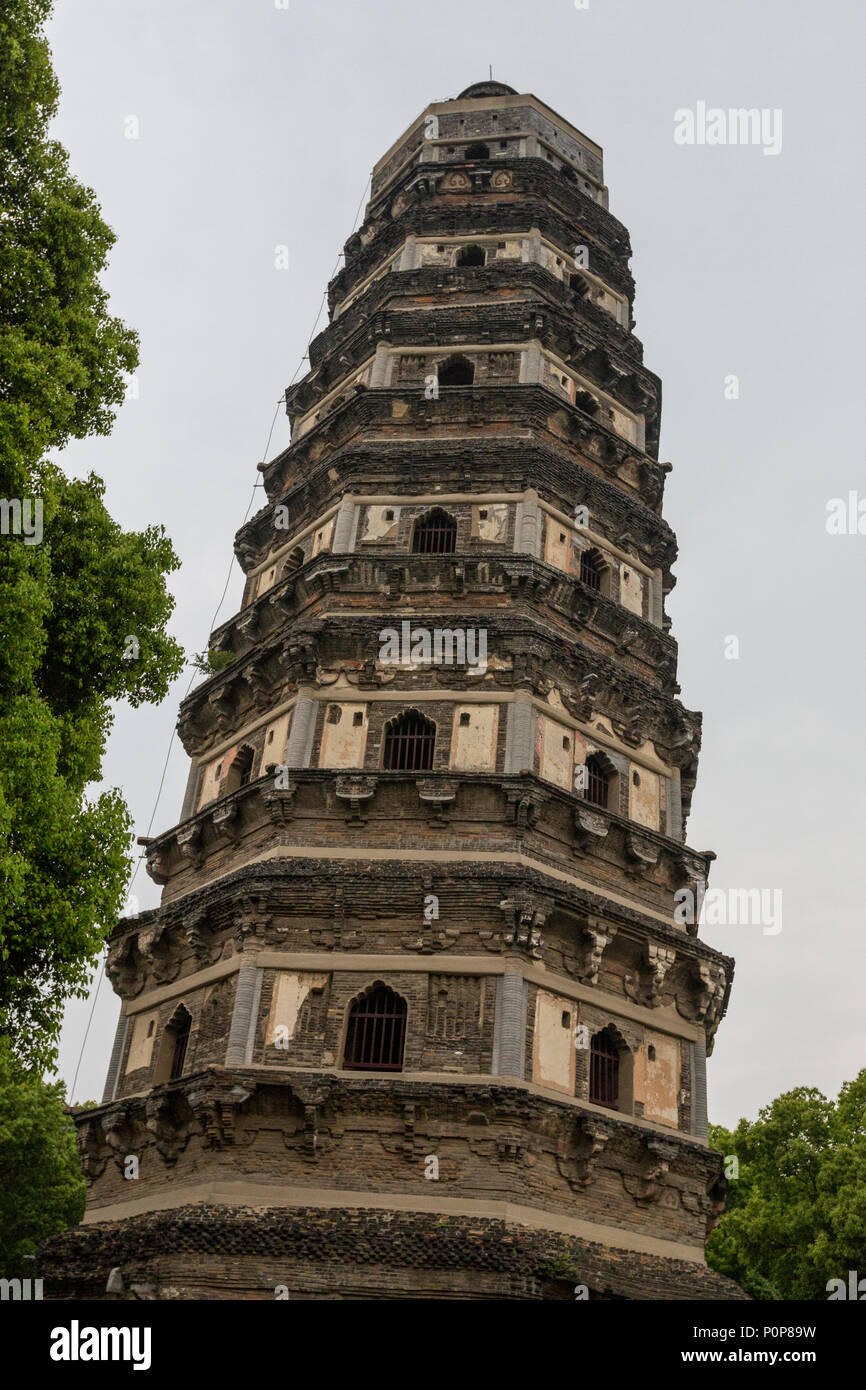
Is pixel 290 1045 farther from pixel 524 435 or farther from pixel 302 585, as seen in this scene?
pixel 524 435

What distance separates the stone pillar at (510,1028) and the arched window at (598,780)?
13.7ft

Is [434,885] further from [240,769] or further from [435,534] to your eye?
[435,534]

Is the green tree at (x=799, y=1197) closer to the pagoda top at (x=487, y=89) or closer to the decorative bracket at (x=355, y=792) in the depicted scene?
the decorative bracket at (x=355, y=792)

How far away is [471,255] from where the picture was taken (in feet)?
83.7

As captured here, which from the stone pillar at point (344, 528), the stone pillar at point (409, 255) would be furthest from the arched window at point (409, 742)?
the stone pillar at point (409, 255)

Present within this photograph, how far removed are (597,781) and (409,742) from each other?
3227mm

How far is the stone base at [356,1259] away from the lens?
13164 millimetres

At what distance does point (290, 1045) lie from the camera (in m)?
15.1

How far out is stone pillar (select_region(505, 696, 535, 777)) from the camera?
17141 mm

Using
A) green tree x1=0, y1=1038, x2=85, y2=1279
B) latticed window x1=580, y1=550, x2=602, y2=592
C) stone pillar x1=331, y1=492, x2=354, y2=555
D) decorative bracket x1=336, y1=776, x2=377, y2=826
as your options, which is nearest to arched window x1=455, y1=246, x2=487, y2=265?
stone pillar x1=331, y1=492, x2=354, y2=555

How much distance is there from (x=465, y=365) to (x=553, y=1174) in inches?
598

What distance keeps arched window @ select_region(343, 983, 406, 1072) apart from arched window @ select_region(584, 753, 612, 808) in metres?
4.92

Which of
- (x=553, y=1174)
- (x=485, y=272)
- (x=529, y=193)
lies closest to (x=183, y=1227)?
(x=553, y=1174)

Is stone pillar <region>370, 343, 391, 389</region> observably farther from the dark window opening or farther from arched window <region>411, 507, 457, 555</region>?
the dark window opening
